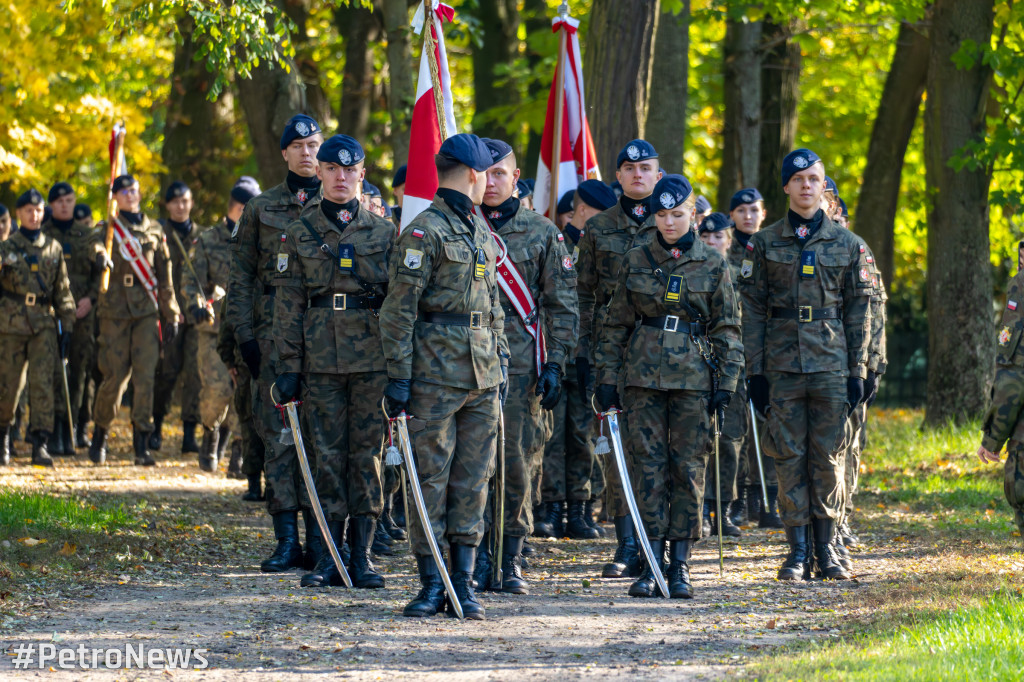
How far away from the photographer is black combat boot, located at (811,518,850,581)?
8250mm

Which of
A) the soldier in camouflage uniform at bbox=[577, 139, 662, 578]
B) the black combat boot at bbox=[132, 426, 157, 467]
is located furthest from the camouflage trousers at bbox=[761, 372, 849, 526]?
the black combat boot at bbox=[132, 426, 157, 467]

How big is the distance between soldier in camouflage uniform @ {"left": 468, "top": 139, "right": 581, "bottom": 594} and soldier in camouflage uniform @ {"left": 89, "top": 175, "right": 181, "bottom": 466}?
6401mm

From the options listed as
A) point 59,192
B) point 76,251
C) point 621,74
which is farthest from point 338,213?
point 76,251

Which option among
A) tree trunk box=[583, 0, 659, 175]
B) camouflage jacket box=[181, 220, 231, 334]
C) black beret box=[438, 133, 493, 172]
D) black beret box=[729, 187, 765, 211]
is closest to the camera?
black beret box=[438, 133, 493, 172]

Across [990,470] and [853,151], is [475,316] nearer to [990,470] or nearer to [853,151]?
[990,470]

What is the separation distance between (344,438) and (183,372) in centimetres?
645

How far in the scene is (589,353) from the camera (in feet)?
29.8

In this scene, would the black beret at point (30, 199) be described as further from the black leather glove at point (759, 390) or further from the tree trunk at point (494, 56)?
the black leather glove at point (759, 390)

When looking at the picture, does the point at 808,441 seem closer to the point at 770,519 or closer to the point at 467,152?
the point at 770,519

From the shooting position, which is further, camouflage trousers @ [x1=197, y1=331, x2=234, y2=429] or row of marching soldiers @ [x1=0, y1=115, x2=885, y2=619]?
camouflage trousers @ [x1=197, y1=331, x2=234, y2=429]

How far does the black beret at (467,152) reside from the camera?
7.00 m

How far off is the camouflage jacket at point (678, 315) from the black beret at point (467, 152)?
4.07ft

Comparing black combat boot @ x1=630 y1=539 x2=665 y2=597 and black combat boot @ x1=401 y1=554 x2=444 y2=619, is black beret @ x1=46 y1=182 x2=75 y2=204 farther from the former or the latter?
black combat boot @ x1=630 y1=539 x2=665 y2=597

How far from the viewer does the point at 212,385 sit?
12977 mm
